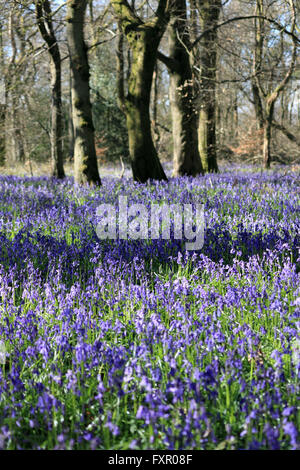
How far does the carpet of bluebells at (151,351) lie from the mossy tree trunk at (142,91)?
17.0 feet

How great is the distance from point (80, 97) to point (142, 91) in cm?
146

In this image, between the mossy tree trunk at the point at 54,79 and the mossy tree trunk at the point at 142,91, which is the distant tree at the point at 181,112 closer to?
the mossy tree trunk at the point at 142,91

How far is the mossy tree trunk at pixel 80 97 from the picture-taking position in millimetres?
9500

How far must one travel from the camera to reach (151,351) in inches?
91.9

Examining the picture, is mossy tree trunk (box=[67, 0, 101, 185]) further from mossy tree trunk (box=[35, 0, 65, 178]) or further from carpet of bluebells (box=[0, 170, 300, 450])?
carpet of bluebells (box=[0, 170, 300, 450])

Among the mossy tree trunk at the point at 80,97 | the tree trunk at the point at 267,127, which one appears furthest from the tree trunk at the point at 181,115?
the tree trunk at the point at 267,127

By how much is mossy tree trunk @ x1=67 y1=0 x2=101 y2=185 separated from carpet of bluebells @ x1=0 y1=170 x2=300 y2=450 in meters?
4.91

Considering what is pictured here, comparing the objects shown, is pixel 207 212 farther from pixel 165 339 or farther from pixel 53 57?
pixel 53 57

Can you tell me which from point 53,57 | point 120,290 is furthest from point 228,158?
point 120,290

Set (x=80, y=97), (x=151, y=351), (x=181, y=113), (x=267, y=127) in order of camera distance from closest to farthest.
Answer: (x=151, y=351)
(x=80, y=97)
(x=181, y=113)
(x=267, y=127)

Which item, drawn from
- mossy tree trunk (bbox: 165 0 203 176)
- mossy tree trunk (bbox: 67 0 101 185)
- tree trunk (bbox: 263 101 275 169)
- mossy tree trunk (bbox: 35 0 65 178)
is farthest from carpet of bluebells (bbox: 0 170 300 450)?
tree trunk (bbox: 263 101 275 169)

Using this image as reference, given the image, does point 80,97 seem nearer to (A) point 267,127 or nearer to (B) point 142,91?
(B) point 142,91

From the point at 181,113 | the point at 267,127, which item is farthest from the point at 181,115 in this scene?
the point at 267,127

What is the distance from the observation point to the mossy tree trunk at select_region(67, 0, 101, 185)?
9500 millimetres
